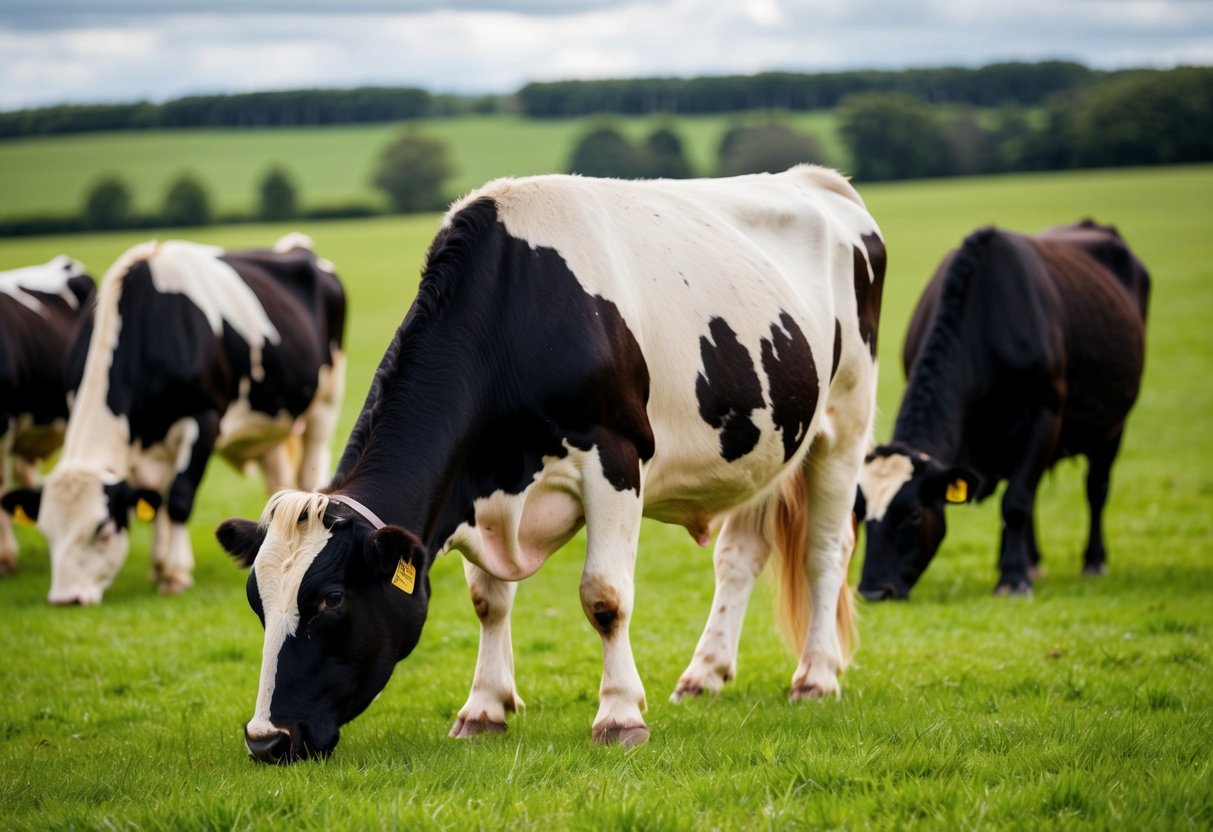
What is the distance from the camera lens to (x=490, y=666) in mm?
6477

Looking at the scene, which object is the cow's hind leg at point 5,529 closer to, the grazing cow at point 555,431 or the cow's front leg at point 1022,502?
the grazing cow at point 555,431

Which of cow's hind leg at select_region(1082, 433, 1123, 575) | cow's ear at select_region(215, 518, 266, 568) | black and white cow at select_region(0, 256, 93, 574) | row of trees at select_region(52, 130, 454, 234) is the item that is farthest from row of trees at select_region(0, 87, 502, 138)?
cow's ear at select_region(215, 518, 266, 568)

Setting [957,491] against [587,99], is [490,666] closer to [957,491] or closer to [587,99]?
[957,491]

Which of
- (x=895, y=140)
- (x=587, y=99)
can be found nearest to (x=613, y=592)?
(x=895, y=140)

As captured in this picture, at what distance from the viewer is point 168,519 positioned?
12.1m

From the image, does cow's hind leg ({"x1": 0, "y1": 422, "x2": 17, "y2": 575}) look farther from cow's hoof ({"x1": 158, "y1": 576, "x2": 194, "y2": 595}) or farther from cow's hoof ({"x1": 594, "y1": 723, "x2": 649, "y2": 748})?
cow's hoof ({"x1": 594, "y1": 723, "x2": 649, "y2": 748})

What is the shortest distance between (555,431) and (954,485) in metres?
4.96

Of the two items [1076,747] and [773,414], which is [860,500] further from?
[1076,747]

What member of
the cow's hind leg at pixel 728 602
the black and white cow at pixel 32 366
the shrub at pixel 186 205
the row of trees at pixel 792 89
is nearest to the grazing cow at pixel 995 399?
the cow's hind leg at pixel 728 602

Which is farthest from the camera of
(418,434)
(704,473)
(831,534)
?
(831,534)

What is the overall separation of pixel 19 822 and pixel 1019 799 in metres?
3.49

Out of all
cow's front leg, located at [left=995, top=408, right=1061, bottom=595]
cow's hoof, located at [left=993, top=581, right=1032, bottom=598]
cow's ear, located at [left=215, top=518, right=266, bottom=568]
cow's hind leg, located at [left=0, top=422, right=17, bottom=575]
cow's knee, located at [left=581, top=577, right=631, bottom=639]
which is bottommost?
cow's hind leg, located at [left=0, top=422, right=17, bottom=575]

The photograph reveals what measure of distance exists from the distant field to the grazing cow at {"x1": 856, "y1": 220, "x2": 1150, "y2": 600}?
64067 mm

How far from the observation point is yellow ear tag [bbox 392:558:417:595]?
5.31m
